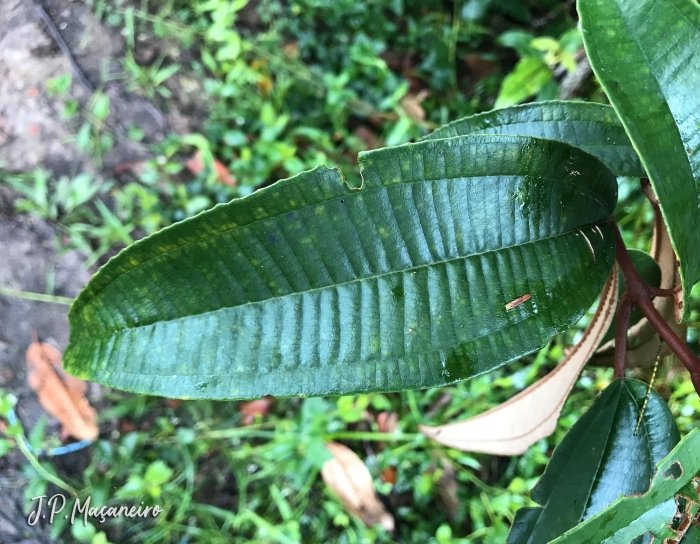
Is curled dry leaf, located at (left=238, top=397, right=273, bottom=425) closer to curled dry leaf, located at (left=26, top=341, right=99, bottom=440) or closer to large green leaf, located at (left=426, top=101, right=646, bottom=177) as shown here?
curled dry leaf, located at (left=26, top=341, right=99, bottom=440)

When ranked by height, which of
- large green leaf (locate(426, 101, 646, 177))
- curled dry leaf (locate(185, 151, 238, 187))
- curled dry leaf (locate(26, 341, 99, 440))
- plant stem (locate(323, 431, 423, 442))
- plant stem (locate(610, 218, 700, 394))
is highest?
large green leaf (locate(426, 101, 646, 177))

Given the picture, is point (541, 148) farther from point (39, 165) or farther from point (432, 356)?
point (39, 165)

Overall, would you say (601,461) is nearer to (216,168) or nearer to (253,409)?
(253,409)

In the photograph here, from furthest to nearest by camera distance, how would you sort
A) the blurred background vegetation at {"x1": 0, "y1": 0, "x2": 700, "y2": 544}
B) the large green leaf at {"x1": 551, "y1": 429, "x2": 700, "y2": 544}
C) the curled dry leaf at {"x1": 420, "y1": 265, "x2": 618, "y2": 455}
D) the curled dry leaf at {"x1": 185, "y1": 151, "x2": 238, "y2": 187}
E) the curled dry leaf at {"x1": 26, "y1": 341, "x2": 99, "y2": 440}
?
the curled dry leaf at {"x1": 185, "y1": 151, "x2": 238, "y2": 187}
the curled dry leaf at {"x1": 26, "y1": 341, "x2": 99, "y2": 440}
the blurred background vegetation at {"x1": 0, "y1": 0, "x2": 700, "y2": 544}
the curled dry leaf at {"x1": 420, "y1": 265, "x2": 618, "y2": 455}
the large green leaf at {"x1": 551, "y1": 429, "x2": 700, "y2": 544}

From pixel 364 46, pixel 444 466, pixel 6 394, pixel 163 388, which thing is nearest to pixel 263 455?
pixel 444 466

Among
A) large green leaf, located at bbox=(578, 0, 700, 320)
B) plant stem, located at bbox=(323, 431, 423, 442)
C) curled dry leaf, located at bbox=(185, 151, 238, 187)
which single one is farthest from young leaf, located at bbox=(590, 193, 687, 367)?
curled dry leaf, located at bbox=(185, 151, 238, 187)

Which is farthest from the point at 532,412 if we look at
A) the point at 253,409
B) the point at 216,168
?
the point at 216,168
